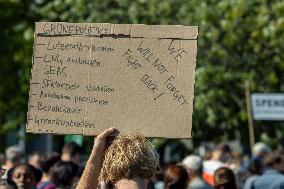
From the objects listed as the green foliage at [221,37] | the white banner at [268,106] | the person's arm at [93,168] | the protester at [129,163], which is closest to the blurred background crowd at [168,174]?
the person's arm at [93,168]

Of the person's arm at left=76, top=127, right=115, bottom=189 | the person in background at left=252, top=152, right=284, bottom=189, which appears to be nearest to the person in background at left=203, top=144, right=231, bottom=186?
the person in background at left=252, top=152, right=284, bottom=189

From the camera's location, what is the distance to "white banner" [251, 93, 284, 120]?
18.1 m

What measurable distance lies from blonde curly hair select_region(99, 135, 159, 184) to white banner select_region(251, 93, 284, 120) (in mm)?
13059

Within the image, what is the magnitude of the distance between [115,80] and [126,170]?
0.92 meters

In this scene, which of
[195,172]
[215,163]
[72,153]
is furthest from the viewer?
[215,163]

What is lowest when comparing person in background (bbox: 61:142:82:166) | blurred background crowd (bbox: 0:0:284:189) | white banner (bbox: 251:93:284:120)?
person in background (bbox: 61:142:82:166)

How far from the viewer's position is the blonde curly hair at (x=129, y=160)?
4.98m

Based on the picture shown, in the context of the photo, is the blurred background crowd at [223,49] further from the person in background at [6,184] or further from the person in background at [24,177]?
the person in background at [6,184]

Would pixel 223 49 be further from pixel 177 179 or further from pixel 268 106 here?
pixel 177 179

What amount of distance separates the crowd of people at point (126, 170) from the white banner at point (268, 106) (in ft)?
3.73

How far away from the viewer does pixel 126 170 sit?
498 centimetres

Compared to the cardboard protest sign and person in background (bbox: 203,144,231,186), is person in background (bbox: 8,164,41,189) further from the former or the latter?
person in background (bbox: 203,144,231,186)

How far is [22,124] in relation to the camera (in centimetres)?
3388

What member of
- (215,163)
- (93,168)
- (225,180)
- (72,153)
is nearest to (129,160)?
(93,168)
